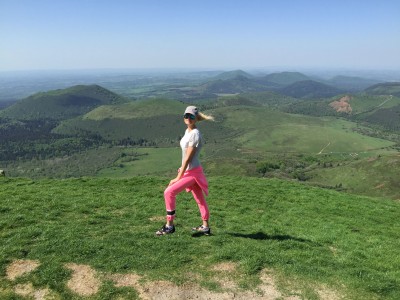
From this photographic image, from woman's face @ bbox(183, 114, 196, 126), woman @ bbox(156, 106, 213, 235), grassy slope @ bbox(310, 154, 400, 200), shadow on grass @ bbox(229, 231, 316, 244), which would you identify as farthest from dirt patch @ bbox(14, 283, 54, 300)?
grassy slope @ bbox(310, 154, 400, 200)

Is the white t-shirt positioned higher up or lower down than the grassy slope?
higher up

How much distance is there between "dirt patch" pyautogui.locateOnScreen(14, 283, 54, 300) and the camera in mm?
10246

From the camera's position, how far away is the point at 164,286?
Result: 10867 mm

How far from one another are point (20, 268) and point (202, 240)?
713 centimetres

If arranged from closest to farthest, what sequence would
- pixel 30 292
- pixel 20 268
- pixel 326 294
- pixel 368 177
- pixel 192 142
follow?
pixel 30 292 → pixel 326 294 → pixel 20 268 → pixel 192 142 → pixel 368 177

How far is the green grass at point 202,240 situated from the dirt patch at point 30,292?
0.20 m

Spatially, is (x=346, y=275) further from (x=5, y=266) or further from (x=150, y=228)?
(x=5, y=266)

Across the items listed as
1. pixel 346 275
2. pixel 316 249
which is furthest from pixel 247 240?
pixel 346 275

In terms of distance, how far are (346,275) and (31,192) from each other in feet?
66.6

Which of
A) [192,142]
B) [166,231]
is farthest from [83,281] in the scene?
[192,142]

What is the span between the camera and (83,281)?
36.0 feet

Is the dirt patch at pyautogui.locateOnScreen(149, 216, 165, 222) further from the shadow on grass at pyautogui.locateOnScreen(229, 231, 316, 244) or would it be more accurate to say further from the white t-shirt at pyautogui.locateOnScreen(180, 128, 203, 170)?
the white t-shirt at pyautogui.locateOnScreen(180, 128, 203, 170)

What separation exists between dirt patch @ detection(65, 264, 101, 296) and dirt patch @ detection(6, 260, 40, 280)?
121 centimetres

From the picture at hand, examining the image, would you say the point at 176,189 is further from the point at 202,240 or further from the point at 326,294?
the point at 326,294
